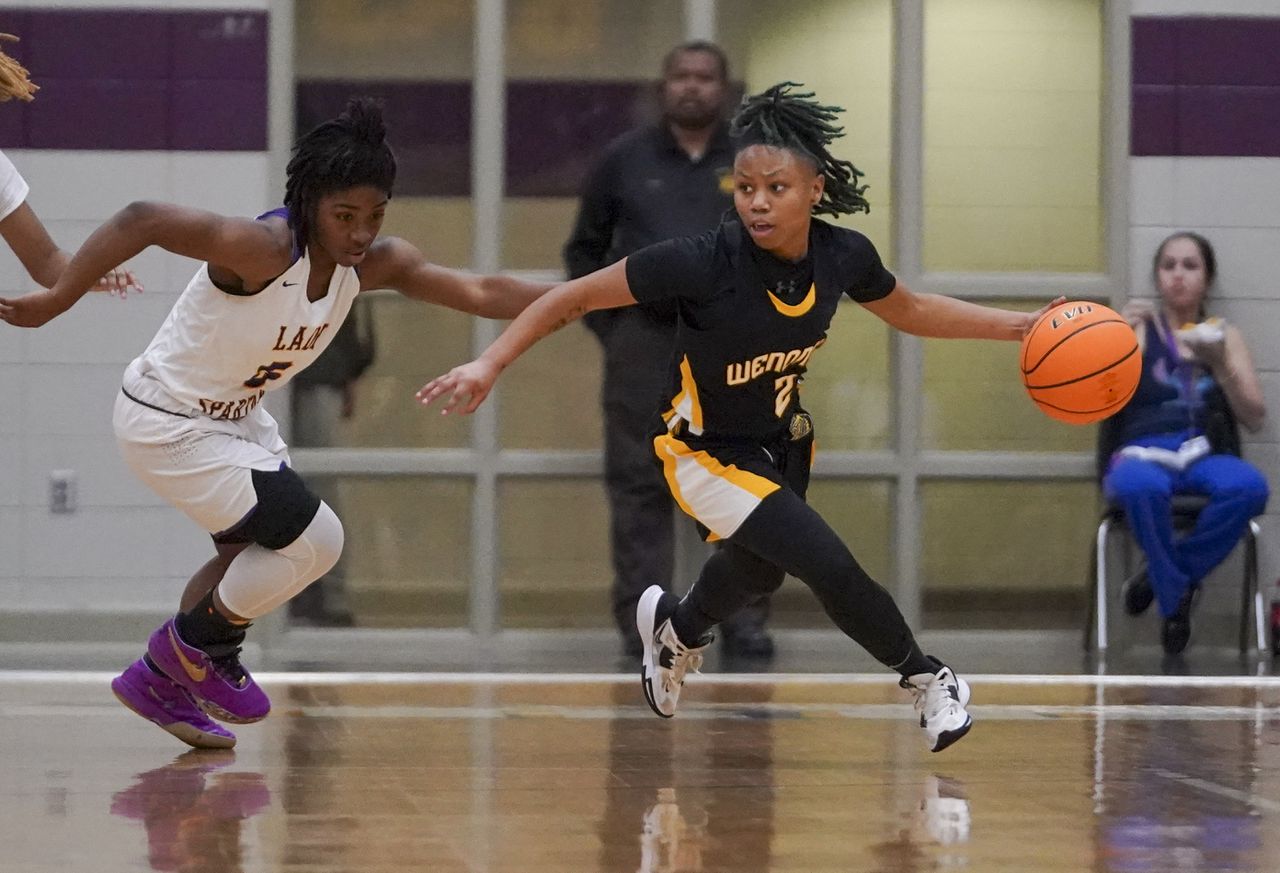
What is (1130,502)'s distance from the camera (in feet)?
24.7

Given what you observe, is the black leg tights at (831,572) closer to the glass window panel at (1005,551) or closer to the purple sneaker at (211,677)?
the purple sneaker at (211,677)

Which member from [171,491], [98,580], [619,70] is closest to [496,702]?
[171,491]

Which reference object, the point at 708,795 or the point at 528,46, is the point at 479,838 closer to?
the point at 708,795

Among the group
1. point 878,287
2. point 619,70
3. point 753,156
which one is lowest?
point 878,287

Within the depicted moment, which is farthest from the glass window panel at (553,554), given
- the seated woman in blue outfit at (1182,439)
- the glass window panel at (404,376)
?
the seated woman in blue outfit at (1182,439)

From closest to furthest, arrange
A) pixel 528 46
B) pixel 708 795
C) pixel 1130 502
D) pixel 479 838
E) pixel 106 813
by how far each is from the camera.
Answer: pixel 479 838, pixel 106 813, pixel 708 795, pixel 1130 502, pixel 528 46

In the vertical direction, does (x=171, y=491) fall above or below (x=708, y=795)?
above

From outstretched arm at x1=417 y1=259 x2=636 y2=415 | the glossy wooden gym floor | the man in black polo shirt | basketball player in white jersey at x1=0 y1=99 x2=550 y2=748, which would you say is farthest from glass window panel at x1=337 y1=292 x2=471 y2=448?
outstretched arm at x1=417 y1=259 x2=636 y2=415

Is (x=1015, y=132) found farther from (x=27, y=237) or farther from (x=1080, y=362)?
(x=27, y=237)

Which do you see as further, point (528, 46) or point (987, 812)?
point (528, 46)

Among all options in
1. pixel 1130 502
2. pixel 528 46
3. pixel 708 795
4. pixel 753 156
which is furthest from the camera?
pixel 528 46

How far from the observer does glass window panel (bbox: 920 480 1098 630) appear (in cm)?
816

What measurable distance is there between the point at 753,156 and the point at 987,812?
1.72m

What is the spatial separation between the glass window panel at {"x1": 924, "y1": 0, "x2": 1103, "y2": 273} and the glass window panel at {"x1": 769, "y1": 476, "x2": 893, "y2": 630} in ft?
3.44
